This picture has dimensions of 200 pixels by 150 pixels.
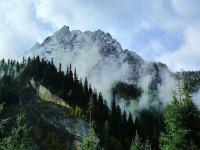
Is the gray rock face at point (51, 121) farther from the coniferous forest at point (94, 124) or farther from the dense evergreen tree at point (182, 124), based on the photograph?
the dense evergreen tree at point (182, 124)

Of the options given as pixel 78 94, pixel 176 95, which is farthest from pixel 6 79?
pixel 176 95

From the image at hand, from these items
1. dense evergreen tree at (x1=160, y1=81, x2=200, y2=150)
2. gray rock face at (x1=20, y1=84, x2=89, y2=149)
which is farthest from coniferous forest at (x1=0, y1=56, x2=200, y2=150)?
gray rock face at (x1=20, y1=84, x2=89, y2=149)

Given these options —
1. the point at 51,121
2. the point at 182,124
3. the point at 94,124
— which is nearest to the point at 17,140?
the point at 182,124

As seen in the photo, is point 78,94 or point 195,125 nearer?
point 195,125

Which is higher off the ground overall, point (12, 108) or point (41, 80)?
point (41, 80)

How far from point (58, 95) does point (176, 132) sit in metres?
153

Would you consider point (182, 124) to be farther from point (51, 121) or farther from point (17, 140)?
point (51, 121)

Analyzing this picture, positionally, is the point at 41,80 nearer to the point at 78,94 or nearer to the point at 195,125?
the point at 78,94

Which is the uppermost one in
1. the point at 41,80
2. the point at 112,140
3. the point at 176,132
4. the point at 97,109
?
the point at 41,80

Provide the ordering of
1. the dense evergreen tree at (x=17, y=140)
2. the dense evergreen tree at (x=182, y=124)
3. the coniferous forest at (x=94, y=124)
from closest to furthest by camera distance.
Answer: the dense evergreen tree at (x=182, y=124), the coniferous forest at (x=94, y=124), the dense evergreen tree at (x=17, y=140)

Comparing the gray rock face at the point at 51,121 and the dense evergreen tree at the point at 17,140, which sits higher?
the gray rock face at the point at 51,121

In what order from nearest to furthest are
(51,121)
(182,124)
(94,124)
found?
1. (182,124)
2. (51,121)
3. (94,124)

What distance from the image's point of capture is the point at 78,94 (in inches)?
7859

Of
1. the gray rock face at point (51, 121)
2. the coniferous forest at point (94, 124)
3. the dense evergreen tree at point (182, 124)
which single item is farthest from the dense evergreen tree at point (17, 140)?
the gray rock face at point (51, 121)
